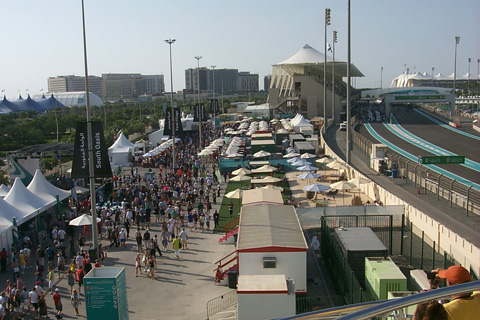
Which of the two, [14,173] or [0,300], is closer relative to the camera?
[0,300]

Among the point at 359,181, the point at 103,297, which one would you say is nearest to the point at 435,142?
the point at 359,181

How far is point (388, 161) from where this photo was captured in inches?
1243

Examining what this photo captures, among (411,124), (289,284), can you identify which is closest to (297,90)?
(411,124)

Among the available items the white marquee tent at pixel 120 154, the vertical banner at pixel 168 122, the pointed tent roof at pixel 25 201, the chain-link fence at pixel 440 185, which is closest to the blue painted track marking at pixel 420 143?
the chain-link fence at pixel 440 185

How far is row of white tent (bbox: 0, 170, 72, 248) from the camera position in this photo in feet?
65.0

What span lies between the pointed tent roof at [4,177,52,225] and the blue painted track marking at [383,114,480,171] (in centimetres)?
2651

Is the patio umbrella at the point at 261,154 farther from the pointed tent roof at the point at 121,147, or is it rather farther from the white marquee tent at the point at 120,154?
the pointed tent roof at the point at 121,147

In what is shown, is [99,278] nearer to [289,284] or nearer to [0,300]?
[0,300]

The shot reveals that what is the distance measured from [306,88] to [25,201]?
67.9m

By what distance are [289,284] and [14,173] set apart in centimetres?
2314

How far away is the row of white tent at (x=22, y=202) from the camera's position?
19.8 meters

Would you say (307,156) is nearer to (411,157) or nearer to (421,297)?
(411,157)

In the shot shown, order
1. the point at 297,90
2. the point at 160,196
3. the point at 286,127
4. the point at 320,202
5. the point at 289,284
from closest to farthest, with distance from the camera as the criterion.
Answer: the point at 289,284, the point at 320,202, the point at 160,196, the point at 286,127, the point at 297,90

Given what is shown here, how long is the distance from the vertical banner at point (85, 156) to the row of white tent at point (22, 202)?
400cm
